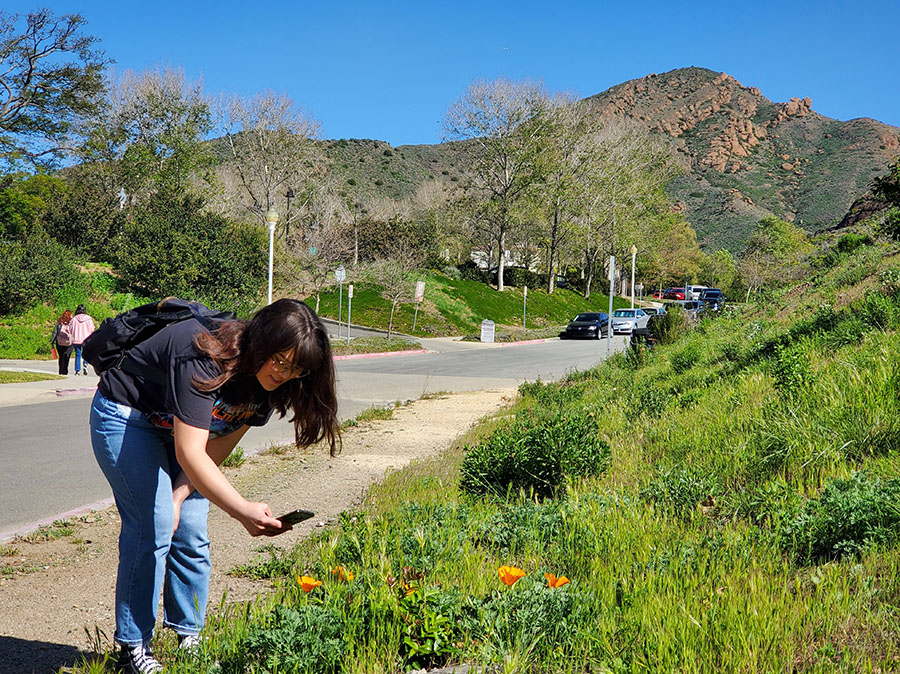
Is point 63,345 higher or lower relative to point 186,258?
lower

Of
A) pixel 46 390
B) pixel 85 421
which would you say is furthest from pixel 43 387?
pixel 85 421

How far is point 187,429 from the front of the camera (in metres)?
2.54

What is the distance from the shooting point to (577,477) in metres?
5.04

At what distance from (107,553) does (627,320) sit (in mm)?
34714

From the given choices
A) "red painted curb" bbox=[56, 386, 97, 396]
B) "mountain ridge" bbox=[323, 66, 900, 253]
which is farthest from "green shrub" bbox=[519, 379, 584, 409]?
"mountain ridge" bbox=[323, 66, 900, 253]

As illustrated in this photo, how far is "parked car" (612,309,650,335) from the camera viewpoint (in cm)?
3703

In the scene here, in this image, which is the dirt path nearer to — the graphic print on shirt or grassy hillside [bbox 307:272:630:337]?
the graphic print on shirt

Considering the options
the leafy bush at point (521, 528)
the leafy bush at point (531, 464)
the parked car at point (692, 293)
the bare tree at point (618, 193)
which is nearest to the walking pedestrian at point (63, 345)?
the leafy bush at point (531, 464)

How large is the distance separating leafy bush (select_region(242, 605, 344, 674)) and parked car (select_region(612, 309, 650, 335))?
1382 inches

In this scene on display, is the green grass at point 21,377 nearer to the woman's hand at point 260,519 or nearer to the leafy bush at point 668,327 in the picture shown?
the leafy bush at point 668,327

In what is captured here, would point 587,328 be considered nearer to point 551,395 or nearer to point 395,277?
point 395,277

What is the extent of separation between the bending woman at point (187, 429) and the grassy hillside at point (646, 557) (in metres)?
0.28

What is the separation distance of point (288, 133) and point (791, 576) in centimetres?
4334

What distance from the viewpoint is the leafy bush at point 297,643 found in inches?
91.8
